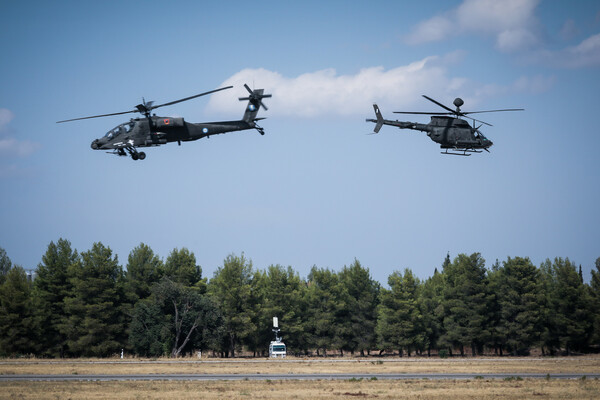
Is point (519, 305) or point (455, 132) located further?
point (519, 305)

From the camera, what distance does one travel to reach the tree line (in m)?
88.8

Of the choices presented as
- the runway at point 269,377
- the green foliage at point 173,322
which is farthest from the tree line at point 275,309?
the runway at point 269,377

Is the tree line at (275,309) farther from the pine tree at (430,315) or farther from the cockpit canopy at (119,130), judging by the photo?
the cockpit canopy at (119,130)

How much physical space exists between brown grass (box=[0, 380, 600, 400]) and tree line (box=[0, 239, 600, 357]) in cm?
4477

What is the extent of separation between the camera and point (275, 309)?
330 feet

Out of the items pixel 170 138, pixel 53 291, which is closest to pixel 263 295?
pixel 53 291

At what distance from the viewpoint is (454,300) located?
9738 centimetres

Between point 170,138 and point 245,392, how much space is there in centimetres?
1928

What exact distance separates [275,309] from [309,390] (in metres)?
61.8

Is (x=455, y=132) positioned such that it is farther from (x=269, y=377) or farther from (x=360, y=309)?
(x=360, y=309)

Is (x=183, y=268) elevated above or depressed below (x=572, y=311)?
above

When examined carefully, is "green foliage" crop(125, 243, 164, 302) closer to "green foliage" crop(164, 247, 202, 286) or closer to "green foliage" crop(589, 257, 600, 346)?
"green foliage" crop(164, 247, 202, 286)

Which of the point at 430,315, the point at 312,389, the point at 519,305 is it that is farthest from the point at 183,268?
the point at 312,389

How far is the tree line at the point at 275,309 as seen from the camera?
8881cm
